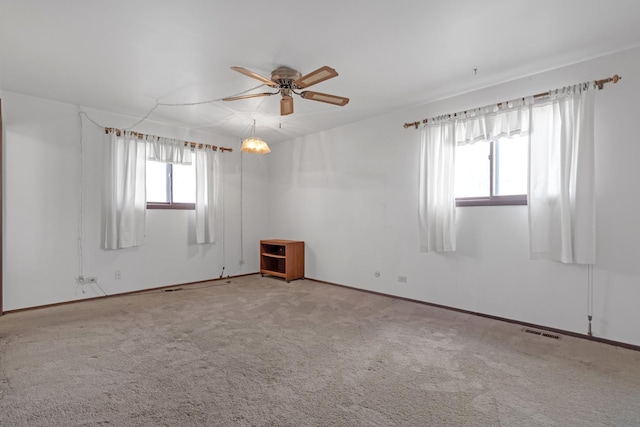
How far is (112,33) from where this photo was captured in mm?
2537

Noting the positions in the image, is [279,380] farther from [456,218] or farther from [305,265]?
[305,265]

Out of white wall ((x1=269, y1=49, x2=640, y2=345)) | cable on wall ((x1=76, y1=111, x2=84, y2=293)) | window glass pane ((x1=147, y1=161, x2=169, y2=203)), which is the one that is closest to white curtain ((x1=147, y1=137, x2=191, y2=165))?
window glass pane ((x1=147, y1=161, x2=169, y2=203))

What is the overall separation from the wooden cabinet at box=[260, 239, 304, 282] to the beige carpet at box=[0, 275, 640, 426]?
1.77 meters

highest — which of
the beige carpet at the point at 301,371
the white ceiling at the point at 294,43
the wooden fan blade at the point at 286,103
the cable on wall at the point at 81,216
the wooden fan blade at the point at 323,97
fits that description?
the white ceiling at the point at 294,43

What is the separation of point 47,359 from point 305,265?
376cm

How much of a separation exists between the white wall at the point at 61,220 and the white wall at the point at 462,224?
7.09 ft

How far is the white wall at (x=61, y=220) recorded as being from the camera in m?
3.80

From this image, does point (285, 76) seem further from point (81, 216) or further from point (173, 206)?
point (81, 216)

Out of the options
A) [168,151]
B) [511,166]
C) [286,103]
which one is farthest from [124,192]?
[511,166]

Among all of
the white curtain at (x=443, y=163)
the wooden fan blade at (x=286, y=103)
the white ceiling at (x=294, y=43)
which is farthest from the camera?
the white curtain at (x=443, y=163)

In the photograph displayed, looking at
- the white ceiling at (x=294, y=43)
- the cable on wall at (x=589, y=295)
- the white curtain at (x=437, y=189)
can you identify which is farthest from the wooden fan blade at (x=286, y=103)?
the cable on wall at (x=589, y=295)

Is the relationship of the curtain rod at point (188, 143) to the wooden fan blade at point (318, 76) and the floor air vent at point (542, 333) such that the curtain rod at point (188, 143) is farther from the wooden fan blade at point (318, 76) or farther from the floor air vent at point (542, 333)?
the floor air vent at point (542, 333)

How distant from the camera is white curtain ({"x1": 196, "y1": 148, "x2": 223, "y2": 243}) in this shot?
208 inches

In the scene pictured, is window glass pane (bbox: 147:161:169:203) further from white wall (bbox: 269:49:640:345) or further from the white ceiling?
white wall (bbox: 269:49:640:345)
